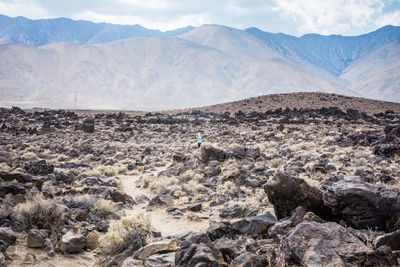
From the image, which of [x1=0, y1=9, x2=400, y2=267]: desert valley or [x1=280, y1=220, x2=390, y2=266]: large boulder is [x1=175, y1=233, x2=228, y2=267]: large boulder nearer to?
[x1=0, y1=9, x2=400, y2=267]: desert valley

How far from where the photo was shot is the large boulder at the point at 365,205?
19.2ft

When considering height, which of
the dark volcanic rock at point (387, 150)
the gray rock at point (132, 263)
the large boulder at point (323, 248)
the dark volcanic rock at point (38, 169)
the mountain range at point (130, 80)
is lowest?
the dark volcanic rock at point (38, 169)

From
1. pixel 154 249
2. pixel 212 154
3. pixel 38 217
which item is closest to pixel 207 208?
pixel 154 249

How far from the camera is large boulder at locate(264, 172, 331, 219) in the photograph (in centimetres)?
702

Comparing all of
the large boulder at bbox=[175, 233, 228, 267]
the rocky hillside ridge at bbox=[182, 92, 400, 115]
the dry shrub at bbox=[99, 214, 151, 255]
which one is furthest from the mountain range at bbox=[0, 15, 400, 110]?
the large boulder at bbox=[175, 233, 228, 267]

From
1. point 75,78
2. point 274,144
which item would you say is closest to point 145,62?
point 75,78

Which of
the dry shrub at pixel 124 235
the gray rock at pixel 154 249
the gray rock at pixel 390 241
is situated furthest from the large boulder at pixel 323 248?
the dry shrub at pixel 124 235

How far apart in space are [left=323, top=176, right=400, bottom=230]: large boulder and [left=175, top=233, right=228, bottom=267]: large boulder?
282 cm

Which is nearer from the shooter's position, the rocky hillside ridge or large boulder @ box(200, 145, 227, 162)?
large boulder @ box(200, 145, 227, 162)

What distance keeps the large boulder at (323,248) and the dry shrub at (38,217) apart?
490 centimetres

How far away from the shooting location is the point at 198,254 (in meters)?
4.89

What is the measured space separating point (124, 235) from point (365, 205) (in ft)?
15.7

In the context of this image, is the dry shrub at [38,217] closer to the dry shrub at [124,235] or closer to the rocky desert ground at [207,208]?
the rocky desert ground at [207,208]

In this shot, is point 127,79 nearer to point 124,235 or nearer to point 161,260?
point 124,235
